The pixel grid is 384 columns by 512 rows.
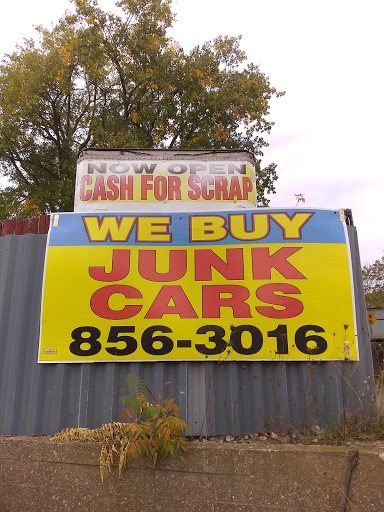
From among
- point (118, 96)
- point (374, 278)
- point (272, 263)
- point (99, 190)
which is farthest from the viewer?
point (374, 278)

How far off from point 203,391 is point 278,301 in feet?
4.02

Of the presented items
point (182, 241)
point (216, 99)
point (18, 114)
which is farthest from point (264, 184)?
point (182, 241)

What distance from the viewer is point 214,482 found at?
10.8ft

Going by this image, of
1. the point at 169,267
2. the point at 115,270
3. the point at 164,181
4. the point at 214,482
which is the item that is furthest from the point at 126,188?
the point at 214,482

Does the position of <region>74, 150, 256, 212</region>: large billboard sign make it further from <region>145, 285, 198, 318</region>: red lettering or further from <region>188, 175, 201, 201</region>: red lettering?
<region>145, 285, 198, 318</region>: red lettering

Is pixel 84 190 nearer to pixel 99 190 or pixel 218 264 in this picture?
pixel 99 190

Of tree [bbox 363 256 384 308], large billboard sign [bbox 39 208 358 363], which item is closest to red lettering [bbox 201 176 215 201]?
large billboard sign [bbox 39 208 358 363]

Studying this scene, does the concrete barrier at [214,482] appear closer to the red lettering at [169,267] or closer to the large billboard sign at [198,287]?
the large billboard sign at [198,287]

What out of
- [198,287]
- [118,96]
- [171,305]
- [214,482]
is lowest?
[214,482]

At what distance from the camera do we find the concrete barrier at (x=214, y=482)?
3.19m

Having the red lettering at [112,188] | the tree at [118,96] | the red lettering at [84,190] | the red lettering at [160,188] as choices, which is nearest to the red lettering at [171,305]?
the red lettering at [160,188]

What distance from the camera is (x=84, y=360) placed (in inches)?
167

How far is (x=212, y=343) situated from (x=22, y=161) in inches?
685

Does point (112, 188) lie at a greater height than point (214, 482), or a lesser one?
greater
